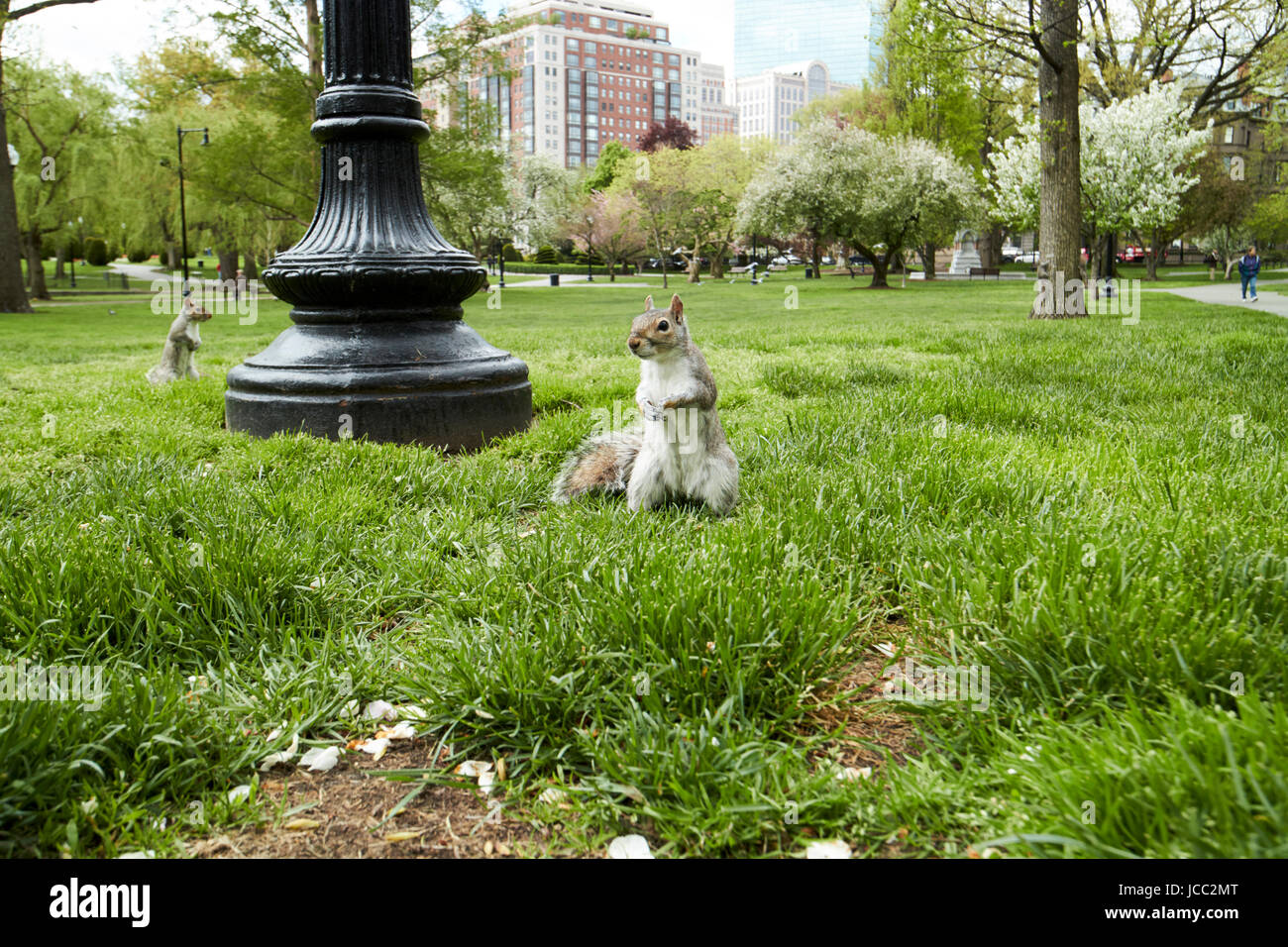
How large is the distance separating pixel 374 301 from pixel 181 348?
372cm

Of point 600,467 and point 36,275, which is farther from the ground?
point 36,275

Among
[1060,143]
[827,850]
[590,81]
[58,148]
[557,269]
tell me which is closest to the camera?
[827,850]

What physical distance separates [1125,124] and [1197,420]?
36335mm

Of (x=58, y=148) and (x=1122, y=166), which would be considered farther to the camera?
(x=58, y=148)

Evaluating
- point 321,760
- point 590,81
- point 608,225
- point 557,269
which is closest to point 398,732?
point 321,760

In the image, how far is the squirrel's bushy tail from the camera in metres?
3.89

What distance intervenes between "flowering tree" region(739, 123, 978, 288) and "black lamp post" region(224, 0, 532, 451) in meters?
35.7

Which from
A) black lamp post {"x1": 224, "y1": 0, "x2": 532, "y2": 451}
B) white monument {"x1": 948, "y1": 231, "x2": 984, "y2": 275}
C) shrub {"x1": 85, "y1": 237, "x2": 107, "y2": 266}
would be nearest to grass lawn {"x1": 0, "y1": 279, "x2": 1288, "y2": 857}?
black lamp post {"x1": 224, "y1": 0, "x2": 532, "y2": 451}

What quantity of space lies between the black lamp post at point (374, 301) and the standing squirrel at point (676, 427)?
6.29ft

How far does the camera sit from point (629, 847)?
70.7 inches

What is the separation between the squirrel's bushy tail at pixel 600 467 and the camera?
3891 mm

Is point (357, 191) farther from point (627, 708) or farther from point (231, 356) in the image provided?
point (231, 356)

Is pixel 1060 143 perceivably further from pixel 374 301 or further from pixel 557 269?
pixel 557 269

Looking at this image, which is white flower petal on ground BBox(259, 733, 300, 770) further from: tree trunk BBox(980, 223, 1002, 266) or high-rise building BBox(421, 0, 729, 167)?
high-rise building BBox(421, 0, 729, 167)
